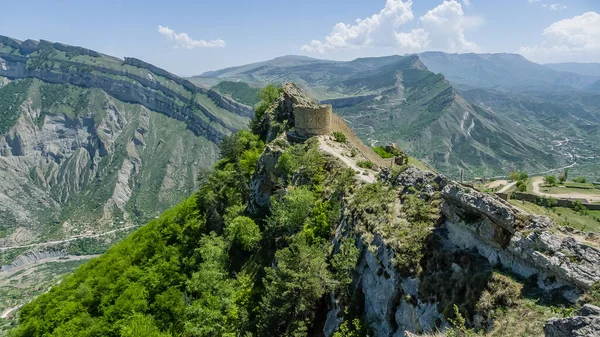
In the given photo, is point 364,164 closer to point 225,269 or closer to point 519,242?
point 225,269

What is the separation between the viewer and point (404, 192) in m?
31.6

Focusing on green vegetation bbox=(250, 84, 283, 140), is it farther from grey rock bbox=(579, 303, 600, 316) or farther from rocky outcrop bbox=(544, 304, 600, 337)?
grey rock bbox=(579, 303, 600, 316)

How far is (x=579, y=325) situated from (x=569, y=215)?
73352 millimetres

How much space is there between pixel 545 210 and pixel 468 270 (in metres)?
64.2

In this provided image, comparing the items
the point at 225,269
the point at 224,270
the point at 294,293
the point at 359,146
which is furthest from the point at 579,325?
the point at 359,146

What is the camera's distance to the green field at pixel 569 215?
6644 cm

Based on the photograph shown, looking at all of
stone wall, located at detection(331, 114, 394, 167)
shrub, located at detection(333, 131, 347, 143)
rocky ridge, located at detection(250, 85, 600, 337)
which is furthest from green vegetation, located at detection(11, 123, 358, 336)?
stone wall, located at detection(331, 114, 394, 167)

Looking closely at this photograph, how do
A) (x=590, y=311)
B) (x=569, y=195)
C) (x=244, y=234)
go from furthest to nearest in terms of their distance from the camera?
(x=569, y=195) < (x=244, y=234) < (x=590, y=311)

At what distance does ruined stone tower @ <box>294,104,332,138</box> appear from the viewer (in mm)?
60000

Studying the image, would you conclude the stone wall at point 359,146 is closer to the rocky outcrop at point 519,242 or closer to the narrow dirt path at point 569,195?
the rocky outcrop at point 519,242

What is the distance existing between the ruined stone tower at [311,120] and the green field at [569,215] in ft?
125

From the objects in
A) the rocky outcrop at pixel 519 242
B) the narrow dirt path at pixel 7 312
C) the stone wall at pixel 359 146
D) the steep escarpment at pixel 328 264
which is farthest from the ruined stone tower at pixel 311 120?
the narrow dirt path at pixel 7 312

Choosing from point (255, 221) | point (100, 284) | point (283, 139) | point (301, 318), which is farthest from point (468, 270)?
point (100, 284)

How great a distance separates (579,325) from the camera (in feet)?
42.6
